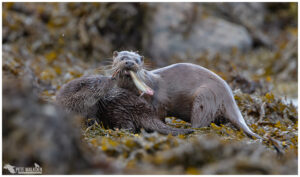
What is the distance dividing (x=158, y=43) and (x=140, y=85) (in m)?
7.42

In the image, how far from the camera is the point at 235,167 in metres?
1.93

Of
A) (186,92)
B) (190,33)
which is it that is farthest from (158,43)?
(186,92)

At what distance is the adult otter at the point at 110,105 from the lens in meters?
3.78

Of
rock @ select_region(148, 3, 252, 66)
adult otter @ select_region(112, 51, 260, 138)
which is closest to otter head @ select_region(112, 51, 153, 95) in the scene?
adult otter @ select_region(112, 51, 260, 138)

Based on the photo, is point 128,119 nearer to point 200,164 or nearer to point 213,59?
point 200,164

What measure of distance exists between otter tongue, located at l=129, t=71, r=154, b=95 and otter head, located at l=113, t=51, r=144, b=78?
5cm

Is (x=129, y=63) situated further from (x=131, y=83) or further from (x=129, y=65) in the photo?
(x=131, y=83)

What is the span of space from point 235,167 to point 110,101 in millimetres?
2010

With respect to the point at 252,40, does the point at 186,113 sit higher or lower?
lower

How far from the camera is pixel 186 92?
382 centimetres

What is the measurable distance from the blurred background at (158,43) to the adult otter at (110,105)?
1.03m

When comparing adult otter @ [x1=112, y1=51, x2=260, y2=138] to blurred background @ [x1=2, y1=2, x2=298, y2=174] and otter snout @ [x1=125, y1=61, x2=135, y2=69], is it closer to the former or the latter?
otter snout @ [x1=125, y1=61, x2=135, y2=69]

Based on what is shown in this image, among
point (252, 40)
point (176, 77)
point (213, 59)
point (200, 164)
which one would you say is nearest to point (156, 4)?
point (213, 59)

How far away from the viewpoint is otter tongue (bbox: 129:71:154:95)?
11.9 feet
